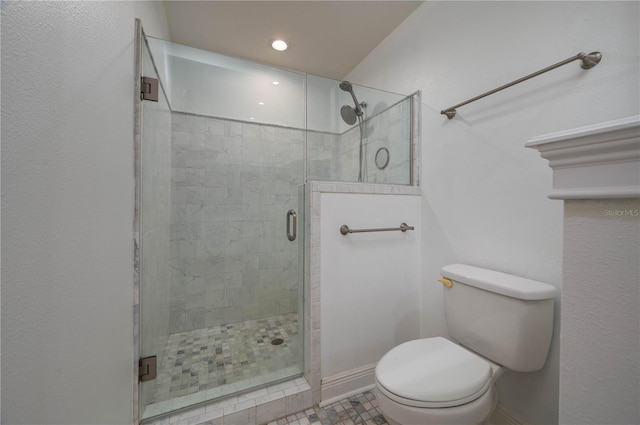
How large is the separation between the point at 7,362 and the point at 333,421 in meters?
1.29

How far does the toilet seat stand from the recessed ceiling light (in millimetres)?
2231

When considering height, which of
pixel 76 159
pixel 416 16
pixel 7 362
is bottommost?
pixel 7 362

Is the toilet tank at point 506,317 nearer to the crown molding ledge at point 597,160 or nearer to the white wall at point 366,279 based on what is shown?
the white wall at point 366,279

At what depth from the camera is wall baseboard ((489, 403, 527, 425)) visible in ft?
3.83

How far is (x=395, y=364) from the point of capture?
102 cm

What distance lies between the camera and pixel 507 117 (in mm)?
1206

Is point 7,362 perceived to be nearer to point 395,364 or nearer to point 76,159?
point 76,159

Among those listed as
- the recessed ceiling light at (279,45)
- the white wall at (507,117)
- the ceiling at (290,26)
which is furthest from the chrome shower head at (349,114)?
the recessed ceiling light at (279,45)

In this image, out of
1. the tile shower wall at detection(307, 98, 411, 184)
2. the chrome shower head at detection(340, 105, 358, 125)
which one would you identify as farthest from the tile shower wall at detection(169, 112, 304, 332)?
the chrome shower head at detection(340, 105, 358, 125)

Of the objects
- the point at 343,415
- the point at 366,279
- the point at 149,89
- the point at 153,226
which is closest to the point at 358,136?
the point at 366,279

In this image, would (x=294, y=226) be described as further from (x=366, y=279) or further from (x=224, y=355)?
(x=224, y=355)

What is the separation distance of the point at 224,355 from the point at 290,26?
7.50ft

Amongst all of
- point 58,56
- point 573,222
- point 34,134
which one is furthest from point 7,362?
point 573,222

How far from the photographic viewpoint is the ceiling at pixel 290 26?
1660 millimetres
